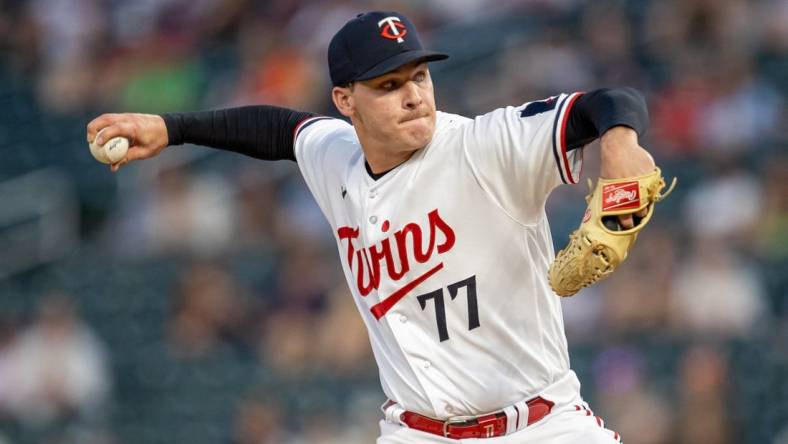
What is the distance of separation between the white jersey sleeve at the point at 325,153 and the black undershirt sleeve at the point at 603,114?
977 millimetres

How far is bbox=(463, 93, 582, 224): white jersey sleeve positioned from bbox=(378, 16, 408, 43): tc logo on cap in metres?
0.33

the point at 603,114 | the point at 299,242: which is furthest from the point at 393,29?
the point at 299,242

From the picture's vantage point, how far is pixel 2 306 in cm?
1009

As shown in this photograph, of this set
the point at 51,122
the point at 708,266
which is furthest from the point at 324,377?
the point at 51,122

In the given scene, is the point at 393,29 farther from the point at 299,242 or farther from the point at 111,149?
the point at 299,242

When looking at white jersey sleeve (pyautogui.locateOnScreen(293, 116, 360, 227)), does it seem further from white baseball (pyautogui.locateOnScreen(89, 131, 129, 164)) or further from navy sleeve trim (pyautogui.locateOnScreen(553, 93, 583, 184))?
navy sleeve trim (pyautogui.locateOnScreen(553, 93, 583, 184))

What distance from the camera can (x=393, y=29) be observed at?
12.6 feet

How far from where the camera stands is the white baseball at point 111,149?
4079mm

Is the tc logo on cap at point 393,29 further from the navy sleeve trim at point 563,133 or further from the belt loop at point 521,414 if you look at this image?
the belt loop at point 521,414

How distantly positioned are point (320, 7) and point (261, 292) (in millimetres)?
2681

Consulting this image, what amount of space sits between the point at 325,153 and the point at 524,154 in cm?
95

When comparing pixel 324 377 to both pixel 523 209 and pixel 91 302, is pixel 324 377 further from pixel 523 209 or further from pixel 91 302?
pixel 523 209

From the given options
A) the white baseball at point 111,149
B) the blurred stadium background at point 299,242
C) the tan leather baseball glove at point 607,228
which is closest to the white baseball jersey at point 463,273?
the tan leather baseball glove at point 607,228

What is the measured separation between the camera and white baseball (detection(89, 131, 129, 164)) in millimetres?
4079
